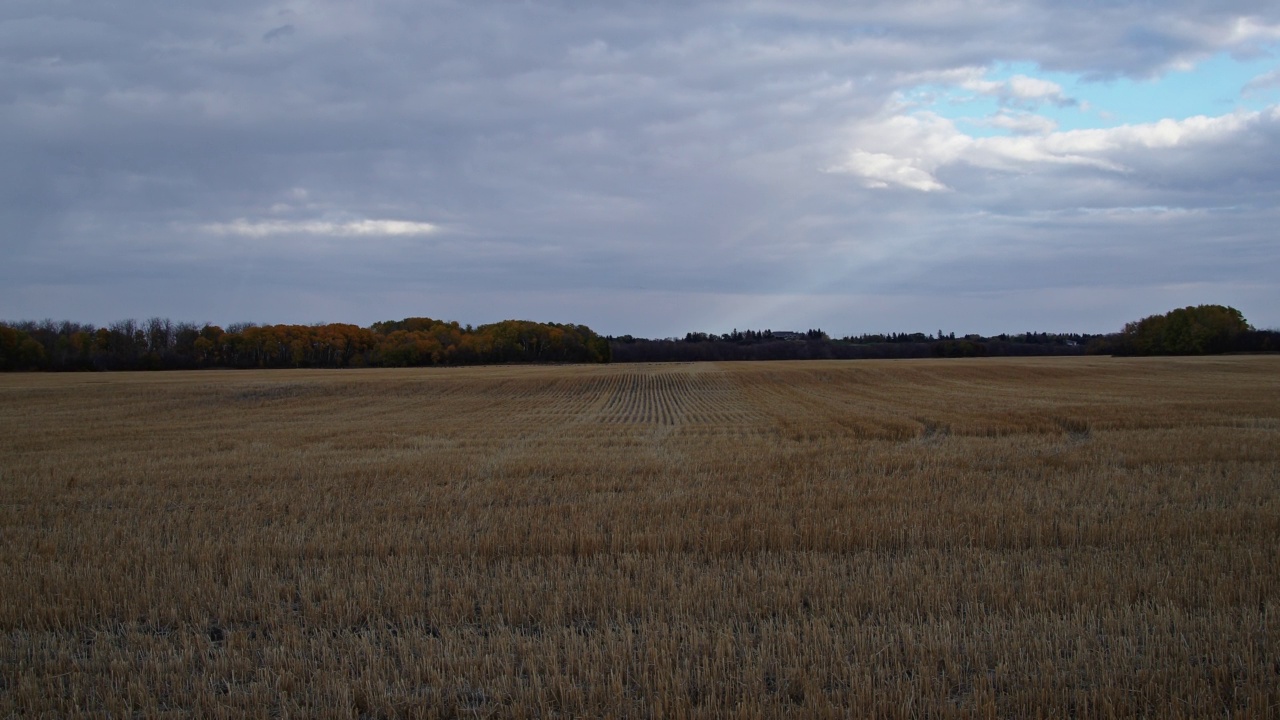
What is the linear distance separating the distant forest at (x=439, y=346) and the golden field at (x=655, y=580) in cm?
9628

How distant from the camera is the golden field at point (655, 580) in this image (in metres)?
5.35

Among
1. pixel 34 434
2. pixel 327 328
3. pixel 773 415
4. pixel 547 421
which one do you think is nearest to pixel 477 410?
pixel 547 421

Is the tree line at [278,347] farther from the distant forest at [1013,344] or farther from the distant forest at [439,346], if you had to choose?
the distant forest at [1013,344]

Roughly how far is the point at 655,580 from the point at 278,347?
4873 inches

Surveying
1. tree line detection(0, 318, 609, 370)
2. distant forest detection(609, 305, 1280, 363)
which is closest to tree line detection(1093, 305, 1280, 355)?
distant forest detection(609, 305, 1280, 363)

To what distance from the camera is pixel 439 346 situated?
4855 inches

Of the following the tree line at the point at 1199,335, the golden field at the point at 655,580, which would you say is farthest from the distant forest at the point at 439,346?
the golden field at the point at 655,580

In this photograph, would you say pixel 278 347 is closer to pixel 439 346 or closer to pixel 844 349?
pixel 439 346

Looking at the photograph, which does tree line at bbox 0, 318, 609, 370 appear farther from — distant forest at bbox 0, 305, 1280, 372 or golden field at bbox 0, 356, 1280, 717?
golden field at bbox 0, 356, 1280, 717

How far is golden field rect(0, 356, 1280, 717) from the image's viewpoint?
5348 mm

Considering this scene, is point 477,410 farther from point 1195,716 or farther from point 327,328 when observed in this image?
point 327,328

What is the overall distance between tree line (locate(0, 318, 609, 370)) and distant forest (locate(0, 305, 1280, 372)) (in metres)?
0.16

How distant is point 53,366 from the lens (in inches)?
3656

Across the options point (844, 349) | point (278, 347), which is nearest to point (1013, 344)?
point (844, 349)
